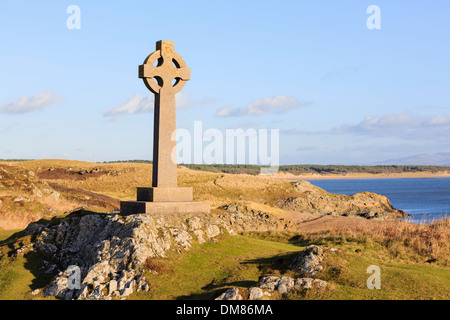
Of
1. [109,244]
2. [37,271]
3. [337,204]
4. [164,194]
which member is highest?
[164,194]

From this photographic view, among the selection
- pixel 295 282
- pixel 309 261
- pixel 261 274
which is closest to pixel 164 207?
pixel 261 274

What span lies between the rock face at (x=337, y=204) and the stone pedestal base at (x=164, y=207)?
132ft

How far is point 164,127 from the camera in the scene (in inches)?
754

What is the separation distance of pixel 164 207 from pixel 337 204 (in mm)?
47312

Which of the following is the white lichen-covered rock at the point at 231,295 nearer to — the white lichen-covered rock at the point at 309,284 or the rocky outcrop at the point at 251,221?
the white lichen-covered rock at the point at 309,284

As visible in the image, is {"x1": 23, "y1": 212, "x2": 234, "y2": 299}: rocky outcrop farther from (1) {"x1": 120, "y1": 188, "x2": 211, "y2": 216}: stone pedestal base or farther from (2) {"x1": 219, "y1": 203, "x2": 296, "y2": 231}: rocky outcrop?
(2) {"x1": 219, "y1": 203, "x2": 296, "y2": 231}: rocky outcrop

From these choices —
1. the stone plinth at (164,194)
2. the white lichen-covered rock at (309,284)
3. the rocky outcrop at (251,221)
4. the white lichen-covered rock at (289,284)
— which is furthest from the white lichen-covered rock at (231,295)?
the rocky outcrop at (251,221)

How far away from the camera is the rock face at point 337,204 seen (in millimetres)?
58531

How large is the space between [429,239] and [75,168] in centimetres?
6328

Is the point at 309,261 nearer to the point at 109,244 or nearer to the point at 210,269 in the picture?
the point at 210,269

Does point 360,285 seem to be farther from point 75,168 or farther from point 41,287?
point 75,168

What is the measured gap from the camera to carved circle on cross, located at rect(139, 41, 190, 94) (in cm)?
1895

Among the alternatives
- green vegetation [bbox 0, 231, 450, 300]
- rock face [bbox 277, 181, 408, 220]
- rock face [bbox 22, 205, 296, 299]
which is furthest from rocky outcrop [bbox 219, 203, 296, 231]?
rock face [bbox 277, 181, 408, 220]
